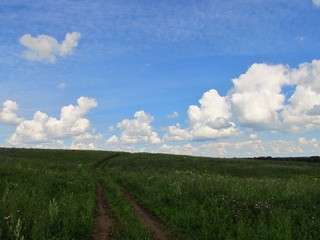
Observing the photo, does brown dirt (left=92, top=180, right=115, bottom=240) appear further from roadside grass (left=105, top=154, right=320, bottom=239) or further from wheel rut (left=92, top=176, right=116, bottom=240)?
roadside grass (left=105, top=154, right=320, bottom=239)

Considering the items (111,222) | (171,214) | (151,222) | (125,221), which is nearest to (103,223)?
(111,222)

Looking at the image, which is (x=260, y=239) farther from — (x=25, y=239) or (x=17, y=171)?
(x=17, y=171)

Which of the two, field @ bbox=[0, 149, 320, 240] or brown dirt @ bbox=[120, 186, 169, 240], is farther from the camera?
brown dirt @ bbox=[120, 186, 169, 240]

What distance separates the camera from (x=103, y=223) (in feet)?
40.6

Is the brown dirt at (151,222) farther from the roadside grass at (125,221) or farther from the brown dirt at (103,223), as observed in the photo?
the brown dirt at (103,223)

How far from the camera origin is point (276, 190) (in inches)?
649

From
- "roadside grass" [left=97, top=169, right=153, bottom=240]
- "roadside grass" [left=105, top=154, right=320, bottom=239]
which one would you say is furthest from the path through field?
"roadside grass" [left=105, top=154, right=320, bottom=239]

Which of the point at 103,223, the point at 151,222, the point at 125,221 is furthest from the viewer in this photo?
the point at 151,222

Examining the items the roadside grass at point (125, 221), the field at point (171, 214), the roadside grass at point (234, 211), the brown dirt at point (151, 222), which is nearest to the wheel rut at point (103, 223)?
the field at point (171, 214)

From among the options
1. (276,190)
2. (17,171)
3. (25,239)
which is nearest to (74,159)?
(17,171)

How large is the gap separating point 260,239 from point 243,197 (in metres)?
4.52

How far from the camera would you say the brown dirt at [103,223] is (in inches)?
424

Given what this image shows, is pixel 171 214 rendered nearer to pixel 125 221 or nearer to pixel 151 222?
pixel 151 222

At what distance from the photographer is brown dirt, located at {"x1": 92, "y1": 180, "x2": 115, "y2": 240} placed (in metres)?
10.8
